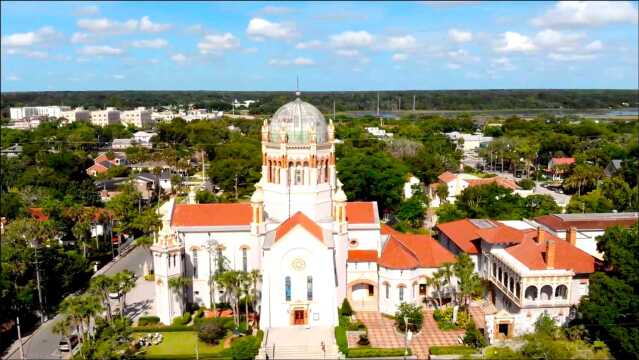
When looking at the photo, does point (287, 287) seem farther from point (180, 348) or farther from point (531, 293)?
point (531, 293)

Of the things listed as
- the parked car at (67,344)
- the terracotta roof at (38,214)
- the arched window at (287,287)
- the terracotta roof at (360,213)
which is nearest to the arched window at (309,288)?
the arched window at (287,287)

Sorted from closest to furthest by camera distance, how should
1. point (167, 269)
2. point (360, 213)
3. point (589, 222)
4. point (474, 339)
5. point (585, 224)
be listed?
point (474, 339) → point (167, 269) → point (360, 213) → point (585, 224) → point (589, 222)

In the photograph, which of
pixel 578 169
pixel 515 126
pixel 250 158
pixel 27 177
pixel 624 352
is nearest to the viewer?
pixel 624 352

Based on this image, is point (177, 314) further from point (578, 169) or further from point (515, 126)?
point (515, 126)

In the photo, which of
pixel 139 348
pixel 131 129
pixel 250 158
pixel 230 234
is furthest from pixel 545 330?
pixel 131 129

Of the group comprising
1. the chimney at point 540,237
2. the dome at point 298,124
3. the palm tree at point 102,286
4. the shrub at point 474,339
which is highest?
the dome at point 298,124

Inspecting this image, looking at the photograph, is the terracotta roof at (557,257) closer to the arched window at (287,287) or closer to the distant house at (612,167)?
the arched window at (287,287)

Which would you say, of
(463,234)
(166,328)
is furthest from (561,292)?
(166,328)
